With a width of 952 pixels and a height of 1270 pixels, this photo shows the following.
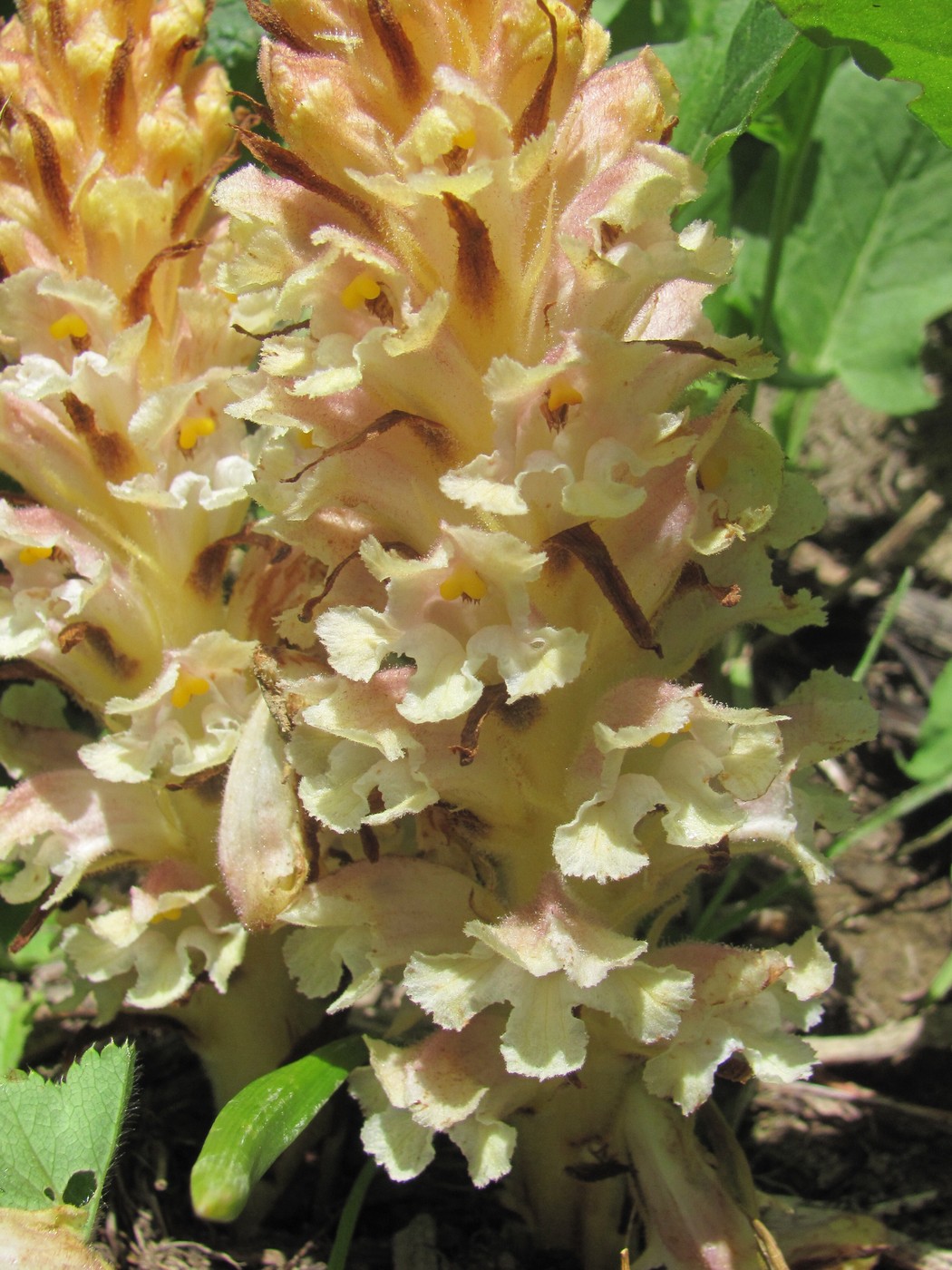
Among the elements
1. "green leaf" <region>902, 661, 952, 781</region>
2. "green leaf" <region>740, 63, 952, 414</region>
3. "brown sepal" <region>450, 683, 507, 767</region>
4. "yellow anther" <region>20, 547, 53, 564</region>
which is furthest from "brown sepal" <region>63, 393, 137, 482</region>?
"green leaf" <region>740, 63, 952, 414</region>

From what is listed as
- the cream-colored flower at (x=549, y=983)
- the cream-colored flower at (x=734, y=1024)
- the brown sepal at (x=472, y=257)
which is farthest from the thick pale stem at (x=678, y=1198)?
the brown sepal at (x=472, y=257)

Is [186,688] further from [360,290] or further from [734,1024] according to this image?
[734,1024]

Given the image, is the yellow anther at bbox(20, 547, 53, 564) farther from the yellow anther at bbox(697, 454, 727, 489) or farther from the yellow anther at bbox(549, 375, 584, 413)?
the yellow anther at bbox(697, 454, 727, 489)

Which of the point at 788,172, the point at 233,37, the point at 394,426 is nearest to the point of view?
the point at 394,426

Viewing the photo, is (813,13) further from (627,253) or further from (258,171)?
(258,171)

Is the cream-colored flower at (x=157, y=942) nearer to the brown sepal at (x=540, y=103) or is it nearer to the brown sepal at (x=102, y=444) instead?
the brown sepal at (x=102, y=444)

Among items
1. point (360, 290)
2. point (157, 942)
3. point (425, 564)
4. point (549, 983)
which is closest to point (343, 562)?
point (425, 564)
